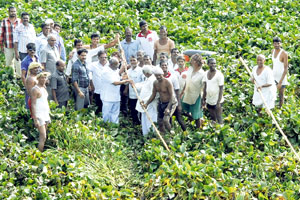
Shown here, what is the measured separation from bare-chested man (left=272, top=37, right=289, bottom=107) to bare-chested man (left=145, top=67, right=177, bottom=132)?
2456 millimetres

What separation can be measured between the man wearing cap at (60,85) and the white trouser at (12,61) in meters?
1.76

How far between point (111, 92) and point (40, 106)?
1.69 meters

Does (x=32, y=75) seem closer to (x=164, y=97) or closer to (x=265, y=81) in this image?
(x=164, y=97)

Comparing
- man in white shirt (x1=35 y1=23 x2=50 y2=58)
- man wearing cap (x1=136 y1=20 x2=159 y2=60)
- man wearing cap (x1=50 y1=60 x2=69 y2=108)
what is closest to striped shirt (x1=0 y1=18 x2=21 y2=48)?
man in white shirt (x1=35 y1=23 x2=50 y2=58)

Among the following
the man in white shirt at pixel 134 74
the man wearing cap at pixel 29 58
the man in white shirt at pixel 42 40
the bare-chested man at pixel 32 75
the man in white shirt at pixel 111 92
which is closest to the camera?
the bare-chested man at pixel 32 75

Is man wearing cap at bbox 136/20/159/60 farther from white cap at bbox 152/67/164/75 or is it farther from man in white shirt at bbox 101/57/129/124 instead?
white cap at bbox 152/67/164/75

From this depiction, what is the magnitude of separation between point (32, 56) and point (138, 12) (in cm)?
644

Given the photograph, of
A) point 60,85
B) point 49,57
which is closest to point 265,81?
point 60,85

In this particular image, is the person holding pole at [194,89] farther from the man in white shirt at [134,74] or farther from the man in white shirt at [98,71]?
the man in white shirt at [98,71]

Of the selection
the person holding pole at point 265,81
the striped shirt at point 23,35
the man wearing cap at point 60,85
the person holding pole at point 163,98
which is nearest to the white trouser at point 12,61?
the striped shirt at point 23,35

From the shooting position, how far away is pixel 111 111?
1128 cm

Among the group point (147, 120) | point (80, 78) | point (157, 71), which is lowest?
point (147, 120)

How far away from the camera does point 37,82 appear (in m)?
9.84

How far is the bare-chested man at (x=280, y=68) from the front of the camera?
1170cm
